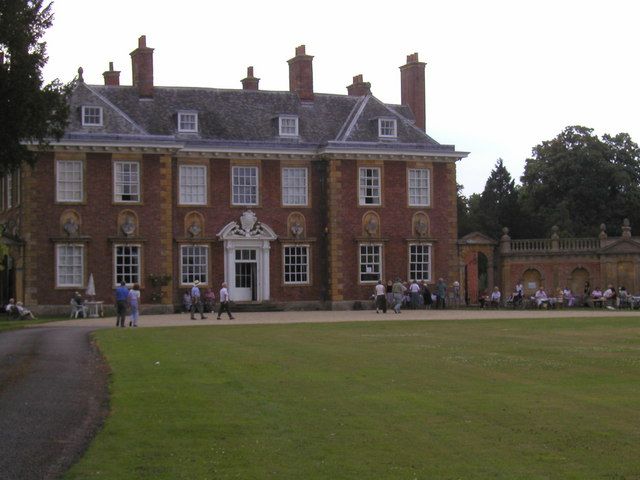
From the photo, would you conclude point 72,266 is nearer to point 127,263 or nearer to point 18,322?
point 127,263

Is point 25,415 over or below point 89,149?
below

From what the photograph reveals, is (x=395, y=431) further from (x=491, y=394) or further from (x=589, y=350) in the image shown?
(x=589, y=350)

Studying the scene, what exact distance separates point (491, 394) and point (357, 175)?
36951 mm

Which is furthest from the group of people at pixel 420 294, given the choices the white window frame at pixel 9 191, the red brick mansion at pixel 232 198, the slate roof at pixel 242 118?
the white window frame at pixel 9 191

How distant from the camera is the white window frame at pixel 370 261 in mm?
53219

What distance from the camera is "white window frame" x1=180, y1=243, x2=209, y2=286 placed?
50.8 metres

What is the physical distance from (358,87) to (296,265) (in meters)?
11.1

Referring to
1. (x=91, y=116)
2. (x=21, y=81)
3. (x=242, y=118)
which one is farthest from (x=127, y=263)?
(x=21, y=81)

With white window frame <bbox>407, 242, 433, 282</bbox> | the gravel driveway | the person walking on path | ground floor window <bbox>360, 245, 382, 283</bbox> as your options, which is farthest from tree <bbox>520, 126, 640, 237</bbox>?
the gravel driveway

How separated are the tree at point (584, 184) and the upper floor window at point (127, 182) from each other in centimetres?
3597

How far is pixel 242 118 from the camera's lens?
53.2 metres

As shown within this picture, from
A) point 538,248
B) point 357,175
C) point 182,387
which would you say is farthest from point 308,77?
point 182,387

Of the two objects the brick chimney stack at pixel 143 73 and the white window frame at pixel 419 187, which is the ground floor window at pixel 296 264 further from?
the brick chimney stack at pixel 143 73

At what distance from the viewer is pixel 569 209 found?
79.9 metres
